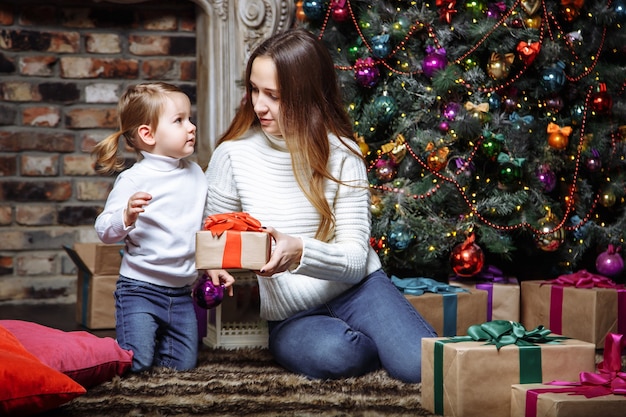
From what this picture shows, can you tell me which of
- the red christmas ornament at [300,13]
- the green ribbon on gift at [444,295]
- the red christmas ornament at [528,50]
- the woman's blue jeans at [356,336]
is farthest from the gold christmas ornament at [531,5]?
the woman's blue jeans at [356,336]

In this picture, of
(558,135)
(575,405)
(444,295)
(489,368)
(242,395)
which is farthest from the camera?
(558,135)

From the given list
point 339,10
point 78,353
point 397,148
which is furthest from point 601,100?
point 78,353

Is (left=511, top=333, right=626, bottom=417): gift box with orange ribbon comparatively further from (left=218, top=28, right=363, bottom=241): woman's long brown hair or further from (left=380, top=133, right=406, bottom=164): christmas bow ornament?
(left=380, top=133, right=406, bottom=164): christmas bow ornament

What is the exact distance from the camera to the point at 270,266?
1.74 m

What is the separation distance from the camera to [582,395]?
4.74 feet

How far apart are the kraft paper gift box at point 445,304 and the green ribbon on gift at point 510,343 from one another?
2.23ft

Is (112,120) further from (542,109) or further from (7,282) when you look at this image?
(542,109)

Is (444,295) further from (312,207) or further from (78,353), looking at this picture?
(78,353)

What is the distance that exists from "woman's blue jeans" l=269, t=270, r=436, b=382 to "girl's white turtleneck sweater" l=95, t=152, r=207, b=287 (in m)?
0.28

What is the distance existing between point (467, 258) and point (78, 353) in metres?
1.23

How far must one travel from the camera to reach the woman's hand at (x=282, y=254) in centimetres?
175

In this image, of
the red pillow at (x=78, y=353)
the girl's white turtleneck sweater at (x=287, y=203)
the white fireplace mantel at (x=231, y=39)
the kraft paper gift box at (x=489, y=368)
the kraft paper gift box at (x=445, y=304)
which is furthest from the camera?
the white fireplace mantel at (x=231, y=39)

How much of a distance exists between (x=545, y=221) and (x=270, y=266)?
1.25m

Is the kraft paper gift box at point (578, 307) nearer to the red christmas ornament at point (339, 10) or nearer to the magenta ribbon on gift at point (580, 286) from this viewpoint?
the magenta ribbon on gift at point (580, 286)
